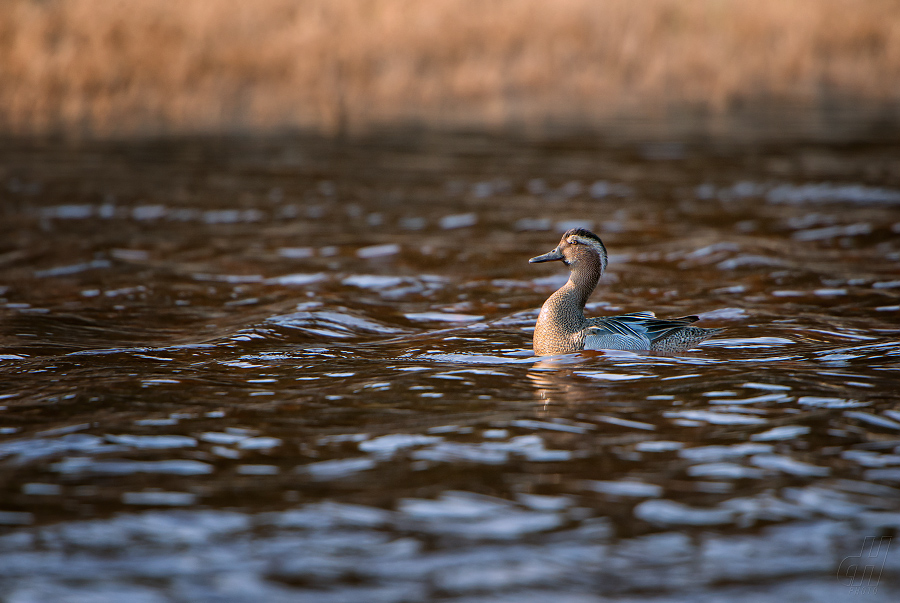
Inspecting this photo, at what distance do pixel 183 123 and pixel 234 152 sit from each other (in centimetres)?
306

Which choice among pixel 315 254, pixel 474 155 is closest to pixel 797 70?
pixel 474 155

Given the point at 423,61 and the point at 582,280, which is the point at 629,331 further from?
the point at 423,61

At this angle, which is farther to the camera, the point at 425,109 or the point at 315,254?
the point at 425,109

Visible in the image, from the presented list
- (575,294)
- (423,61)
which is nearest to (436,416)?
Result: (575,294)

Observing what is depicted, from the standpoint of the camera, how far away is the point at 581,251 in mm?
7504

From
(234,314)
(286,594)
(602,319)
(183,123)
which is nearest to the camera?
(286,594)

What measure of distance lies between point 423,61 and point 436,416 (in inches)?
726

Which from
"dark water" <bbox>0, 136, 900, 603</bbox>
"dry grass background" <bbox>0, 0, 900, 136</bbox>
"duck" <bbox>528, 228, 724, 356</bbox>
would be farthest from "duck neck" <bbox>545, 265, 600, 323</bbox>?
"dry grass background" <bbox>0, 0, 900, 136</bbox>

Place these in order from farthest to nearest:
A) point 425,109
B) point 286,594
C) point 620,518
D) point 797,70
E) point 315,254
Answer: point 797,70
point 425,109
point 315,254
point 620,518
point 286,594

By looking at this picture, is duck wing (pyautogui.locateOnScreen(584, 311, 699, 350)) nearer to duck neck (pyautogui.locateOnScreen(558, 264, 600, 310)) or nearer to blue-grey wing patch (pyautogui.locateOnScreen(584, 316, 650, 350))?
blue-grey wing patch (pyautogui.locateOnScreen(584, 316, 650, 350))

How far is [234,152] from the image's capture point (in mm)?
18094

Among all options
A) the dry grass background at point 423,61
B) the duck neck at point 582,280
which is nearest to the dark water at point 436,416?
the duck neck at point 582,280

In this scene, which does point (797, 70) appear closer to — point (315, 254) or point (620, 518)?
point (315, 254)
